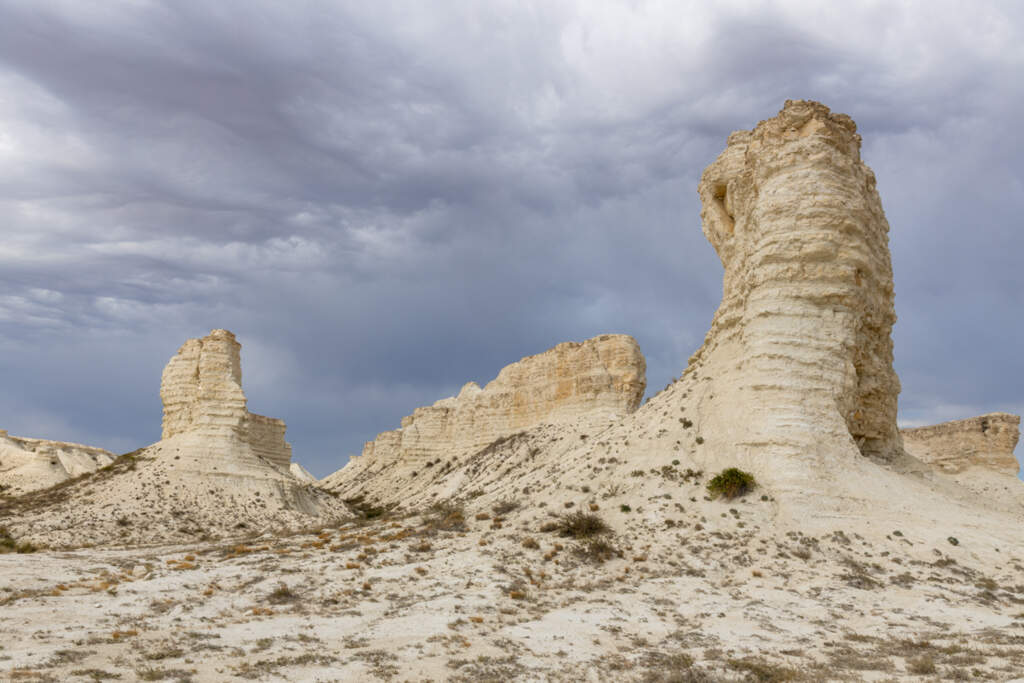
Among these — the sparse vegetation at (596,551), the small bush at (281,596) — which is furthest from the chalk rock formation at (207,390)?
the sparse vegetation at (596,551)

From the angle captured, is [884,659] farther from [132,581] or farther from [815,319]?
[132,581]

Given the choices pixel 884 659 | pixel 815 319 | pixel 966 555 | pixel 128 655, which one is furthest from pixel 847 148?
pixel 128 655

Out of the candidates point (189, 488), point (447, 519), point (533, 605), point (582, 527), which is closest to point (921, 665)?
point (533, 605)

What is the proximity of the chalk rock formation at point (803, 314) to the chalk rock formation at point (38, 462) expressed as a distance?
60514 millimetres

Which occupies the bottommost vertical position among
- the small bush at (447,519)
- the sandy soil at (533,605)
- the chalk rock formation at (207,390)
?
the sandy soil at (533,605)

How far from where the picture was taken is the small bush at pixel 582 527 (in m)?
19.8

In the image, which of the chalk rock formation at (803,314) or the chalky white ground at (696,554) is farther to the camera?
the chalk rock formation at (803,314)

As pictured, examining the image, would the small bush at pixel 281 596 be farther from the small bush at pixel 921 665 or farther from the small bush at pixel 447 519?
the small bush at pixel 921 665

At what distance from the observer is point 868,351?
26.8m

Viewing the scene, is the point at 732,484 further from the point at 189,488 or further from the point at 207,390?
the point at 207,390

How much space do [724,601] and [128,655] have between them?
503 inches

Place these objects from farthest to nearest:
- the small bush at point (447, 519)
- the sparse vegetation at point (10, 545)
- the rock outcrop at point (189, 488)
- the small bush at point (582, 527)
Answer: the rock outcrop at point (189, 488) → the sparse vegetation at point (10, 545) → the small bush at point (447, 519) → the small bush at point (582, 527)

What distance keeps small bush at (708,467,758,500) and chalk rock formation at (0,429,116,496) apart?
→ 197ft

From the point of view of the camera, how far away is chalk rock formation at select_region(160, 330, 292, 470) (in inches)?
1804
